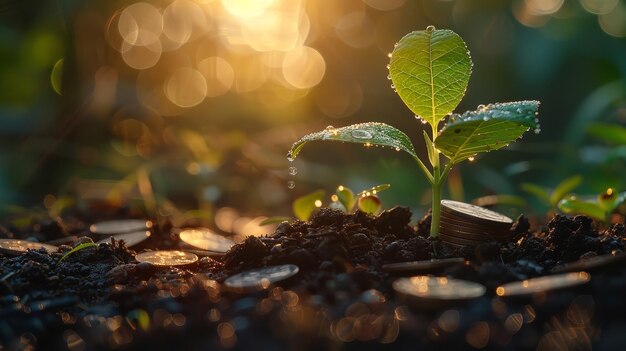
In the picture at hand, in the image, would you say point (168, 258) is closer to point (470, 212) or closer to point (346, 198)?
point (346, 198)

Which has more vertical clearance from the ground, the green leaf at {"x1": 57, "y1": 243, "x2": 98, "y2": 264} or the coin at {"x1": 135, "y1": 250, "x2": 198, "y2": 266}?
the green leaf at {"x1": 57, "y1": 243, "x2": 98, "y2": 264}

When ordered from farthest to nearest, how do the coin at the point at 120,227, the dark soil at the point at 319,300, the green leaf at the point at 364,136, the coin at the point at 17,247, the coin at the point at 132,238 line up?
the coin at the point at 120,227 < the coin at the point at 132,238 < the coin at the point at 17,247 < the green leaf at the point at 364,136 < the dark soil at the point at 319,300

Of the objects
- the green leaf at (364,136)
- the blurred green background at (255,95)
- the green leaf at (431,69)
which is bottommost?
the blurred green background at (255,95)

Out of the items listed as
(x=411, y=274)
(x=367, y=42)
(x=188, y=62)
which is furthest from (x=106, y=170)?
(x=411, y=274)

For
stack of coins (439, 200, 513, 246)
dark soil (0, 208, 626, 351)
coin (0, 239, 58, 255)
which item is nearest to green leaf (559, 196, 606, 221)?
dark soil (0, 208, 626, 351)

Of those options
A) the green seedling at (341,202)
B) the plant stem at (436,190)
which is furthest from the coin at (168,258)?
the plant stem at (436,190)

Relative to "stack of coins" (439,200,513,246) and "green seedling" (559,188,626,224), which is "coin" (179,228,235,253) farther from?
"green seedling" (559,188,626,224)

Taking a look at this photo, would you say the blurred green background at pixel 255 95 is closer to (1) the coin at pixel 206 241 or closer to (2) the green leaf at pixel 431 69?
(1) the coin at pixel 206 241
